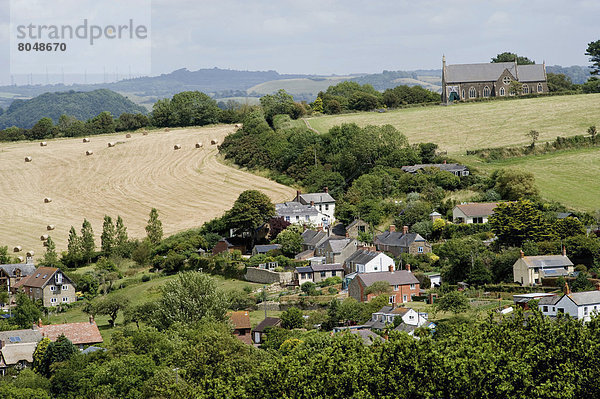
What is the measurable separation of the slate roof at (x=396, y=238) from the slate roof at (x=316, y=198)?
1164 centimetres

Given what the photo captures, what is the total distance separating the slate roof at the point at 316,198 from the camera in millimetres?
80938

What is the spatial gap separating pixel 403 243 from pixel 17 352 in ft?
93.8

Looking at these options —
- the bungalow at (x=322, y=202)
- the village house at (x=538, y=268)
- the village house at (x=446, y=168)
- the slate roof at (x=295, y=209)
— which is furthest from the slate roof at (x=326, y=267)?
the village house at (x=446, y=168)

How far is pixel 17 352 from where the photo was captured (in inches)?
2035

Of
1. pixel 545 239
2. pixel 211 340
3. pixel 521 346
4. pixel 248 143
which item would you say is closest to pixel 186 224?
pixel 248 143

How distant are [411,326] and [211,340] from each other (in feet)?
37.9

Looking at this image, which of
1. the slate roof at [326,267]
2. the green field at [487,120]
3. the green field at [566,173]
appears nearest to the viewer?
the slate roof at [326,267]

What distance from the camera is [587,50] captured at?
137 m

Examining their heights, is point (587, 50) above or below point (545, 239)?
above

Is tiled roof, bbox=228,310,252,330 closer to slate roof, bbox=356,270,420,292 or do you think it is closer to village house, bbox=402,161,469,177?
slate roof, bbox=356,270,420,292

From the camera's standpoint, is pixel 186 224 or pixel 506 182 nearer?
pixel 506 182

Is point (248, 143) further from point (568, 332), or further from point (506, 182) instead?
point (568, 332)

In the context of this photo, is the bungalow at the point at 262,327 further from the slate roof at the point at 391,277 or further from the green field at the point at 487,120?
the green field at the point at 487,120

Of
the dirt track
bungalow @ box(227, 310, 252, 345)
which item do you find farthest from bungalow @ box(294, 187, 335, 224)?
bungalow @ box(227, 310, 252, 345)
